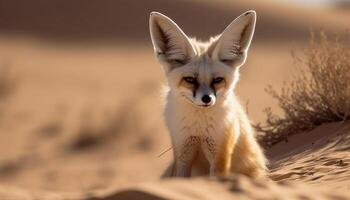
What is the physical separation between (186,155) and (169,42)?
3.08 feet

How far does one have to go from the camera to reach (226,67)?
5.92 meters

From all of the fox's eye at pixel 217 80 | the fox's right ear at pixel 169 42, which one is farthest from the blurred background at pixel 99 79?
the fox's eye at pixel 217 80

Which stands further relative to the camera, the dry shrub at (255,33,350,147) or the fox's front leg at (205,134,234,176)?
the dry shrub at (255,33,350,147)

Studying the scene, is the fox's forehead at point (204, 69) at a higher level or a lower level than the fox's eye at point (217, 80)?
higher

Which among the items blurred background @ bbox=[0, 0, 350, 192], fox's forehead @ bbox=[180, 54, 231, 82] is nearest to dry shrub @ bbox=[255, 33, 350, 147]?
blurred background @ bbox=[0, 0, 350, 192]

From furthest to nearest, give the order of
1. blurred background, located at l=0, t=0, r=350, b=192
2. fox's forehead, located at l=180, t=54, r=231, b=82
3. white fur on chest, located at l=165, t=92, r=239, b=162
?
blurred background, located at l=0, t=0, r=350, b=192 → white fur on chest, located at l=165, t=92, r=239, b=162 → fox's forehead, located at l=180, t=54, r=231, b=82

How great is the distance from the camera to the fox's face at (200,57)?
5.69 m

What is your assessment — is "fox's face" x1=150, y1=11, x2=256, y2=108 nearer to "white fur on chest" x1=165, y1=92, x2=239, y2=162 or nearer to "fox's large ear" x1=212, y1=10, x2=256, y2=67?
"fox's large ear" x1=212, y1=10, x2=256, y2=67

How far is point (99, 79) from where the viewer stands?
79.4 feet

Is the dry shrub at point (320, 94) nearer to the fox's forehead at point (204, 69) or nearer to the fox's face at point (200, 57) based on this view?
the fox's face at point (200, 57)

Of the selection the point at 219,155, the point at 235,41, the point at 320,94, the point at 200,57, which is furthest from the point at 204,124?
the point at 320,94

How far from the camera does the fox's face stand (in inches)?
224

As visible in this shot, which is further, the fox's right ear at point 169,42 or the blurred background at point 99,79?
the blurred background at point 99,79

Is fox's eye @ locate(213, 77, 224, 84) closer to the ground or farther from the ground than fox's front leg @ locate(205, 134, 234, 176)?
farther from the ground
